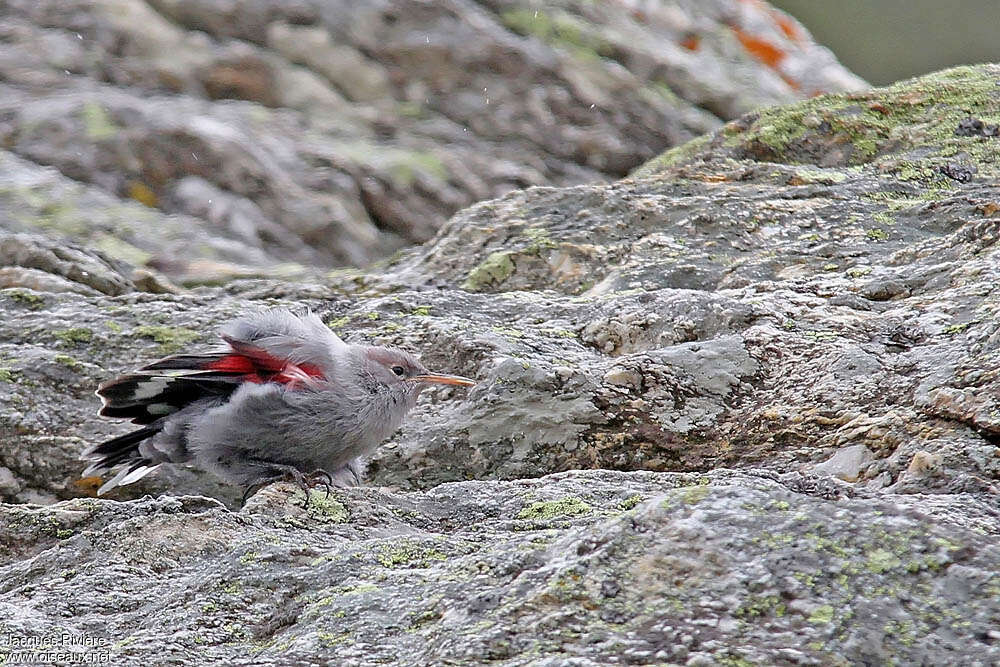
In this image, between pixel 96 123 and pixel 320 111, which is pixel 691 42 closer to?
pixel 320 111

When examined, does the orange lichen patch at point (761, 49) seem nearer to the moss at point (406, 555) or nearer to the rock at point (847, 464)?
the rock at point (847, 464)

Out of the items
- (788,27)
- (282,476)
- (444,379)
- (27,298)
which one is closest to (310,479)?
(282,476)

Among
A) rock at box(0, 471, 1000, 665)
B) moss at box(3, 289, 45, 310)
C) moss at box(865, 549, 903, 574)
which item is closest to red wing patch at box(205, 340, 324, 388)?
rock at box(0, 471, 1000, 665)

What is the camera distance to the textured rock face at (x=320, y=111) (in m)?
8.09

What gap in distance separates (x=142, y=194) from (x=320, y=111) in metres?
2.00

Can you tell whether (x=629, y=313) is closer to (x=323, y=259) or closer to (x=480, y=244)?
(x=480, y=244)

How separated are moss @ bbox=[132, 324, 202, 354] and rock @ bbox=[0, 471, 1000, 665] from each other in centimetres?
167

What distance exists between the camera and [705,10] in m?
11.8

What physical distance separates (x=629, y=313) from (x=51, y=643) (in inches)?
105

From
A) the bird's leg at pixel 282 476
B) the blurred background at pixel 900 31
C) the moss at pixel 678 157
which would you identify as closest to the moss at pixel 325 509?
the bird's leg at pixel 282 476

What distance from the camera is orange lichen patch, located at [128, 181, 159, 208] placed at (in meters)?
8.16

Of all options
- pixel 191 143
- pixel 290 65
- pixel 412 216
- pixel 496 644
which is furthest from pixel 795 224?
pixel 290 65

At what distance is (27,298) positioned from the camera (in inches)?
207

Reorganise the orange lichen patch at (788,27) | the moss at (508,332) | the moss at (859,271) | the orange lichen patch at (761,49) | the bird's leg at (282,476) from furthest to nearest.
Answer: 1. the orange lichen patch at (788,27)
2. the orange lichen patch at (761,49)
3. the moss at (508,332)
4. the moss at (859,271)
5. the bird's leg at (282,476)
